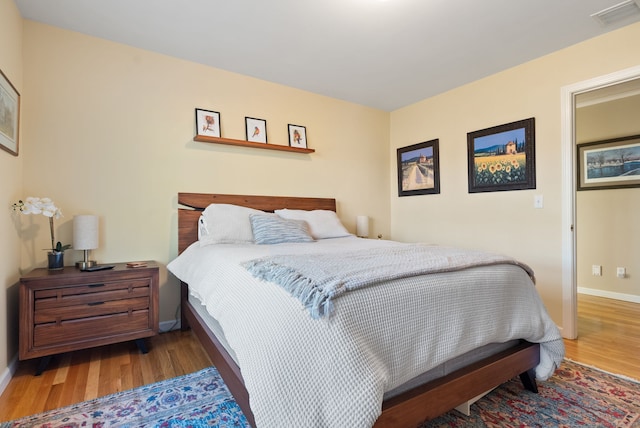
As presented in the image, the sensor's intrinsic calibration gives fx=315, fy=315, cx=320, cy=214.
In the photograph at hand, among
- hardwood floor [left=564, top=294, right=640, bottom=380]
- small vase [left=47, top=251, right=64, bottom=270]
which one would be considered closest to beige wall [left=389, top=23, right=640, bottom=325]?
hardwood floor [left=564, top=294, right=640, bottom=380]

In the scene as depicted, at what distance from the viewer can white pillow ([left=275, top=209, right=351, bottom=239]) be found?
9.75 feet

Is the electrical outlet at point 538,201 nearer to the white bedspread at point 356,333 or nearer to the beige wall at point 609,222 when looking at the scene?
the white bedspread at point 356,333

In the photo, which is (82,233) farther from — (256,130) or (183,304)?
(256,130)

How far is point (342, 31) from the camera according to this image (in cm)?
235

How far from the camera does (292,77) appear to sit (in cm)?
314

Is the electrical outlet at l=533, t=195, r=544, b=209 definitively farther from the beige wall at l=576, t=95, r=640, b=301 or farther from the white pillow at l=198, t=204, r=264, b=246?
the white pillow at l=198, t=204, r=264, b=246

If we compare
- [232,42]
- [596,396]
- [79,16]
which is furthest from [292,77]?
A: [596,396]

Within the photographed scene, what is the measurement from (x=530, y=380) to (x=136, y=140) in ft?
10.4

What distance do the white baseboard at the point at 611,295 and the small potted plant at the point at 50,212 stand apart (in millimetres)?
5397

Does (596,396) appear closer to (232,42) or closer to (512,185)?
(512,185)

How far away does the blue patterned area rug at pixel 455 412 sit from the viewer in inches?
57.4

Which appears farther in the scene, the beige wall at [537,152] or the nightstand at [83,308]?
the beige wall at [537,152]

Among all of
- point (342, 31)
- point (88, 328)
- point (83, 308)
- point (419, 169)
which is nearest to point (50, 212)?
point (83, 308)

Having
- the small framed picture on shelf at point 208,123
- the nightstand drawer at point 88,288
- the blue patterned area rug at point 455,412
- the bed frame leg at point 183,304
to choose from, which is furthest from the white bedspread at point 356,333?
the small framed picture on shelf at point 208,123
